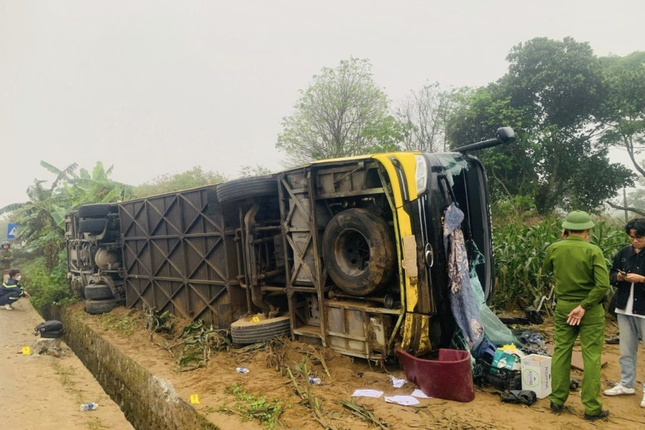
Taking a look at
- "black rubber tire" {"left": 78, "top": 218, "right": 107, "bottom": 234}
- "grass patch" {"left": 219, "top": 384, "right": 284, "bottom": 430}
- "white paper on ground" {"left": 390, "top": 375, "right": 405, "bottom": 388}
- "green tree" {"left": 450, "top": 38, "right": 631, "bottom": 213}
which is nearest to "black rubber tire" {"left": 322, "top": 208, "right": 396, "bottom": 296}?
"white paper on ground" {"left": 390, "top": 375, "right": 405, "bottom": 388}

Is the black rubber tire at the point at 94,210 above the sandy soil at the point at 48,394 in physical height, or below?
above

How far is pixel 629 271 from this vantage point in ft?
14.0

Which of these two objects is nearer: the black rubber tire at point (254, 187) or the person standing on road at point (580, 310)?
the person standing on road at point (580, 310)

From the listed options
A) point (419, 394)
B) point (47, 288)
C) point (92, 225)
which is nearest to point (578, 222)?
point (419, 394)

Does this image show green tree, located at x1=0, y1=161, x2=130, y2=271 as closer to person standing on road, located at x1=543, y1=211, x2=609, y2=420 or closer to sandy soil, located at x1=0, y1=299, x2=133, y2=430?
sandy soil, located at x1=0, y1=299, x2=133, y2=430

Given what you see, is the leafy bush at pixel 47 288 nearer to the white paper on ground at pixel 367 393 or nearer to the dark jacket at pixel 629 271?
the white paper on ground at pixel 367 393

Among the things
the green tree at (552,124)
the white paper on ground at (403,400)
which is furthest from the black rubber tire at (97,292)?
the green tree at (552,124)

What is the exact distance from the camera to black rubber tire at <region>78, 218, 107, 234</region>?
35.8 ft

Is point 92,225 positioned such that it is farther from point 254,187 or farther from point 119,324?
point 254,187

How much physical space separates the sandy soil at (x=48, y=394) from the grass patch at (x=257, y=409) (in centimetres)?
142

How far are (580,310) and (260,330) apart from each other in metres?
4.14

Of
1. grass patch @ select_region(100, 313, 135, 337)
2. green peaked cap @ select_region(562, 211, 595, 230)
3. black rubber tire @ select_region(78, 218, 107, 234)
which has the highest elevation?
black rubber tire @ select_region(78, 218, 107, 234)

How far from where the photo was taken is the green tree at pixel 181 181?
91.1 ft

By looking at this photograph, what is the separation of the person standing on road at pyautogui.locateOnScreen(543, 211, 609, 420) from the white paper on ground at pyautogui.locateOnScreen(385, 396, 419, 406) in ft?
4.10
